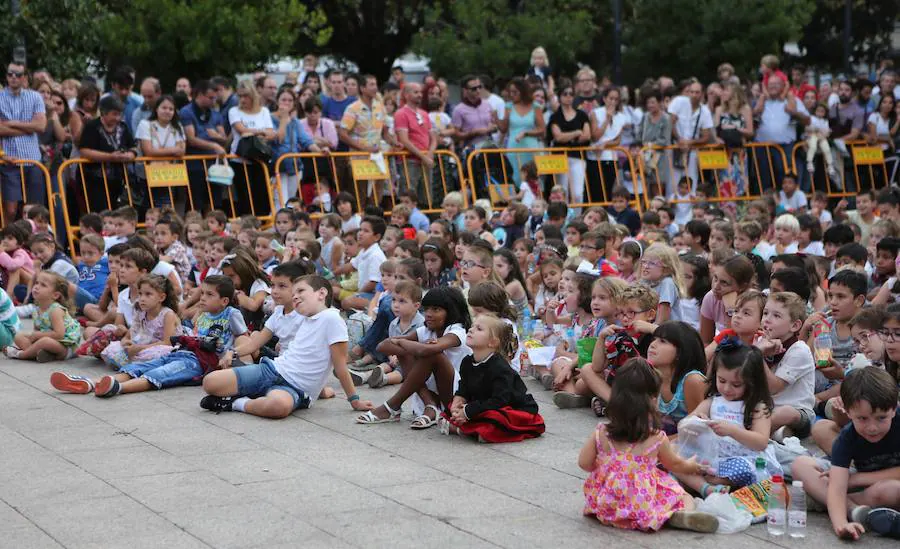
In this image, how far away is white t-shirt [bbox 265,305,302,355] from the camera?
9.60 metres

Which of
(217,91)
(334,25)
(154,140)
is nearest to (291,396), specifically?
(154,140)

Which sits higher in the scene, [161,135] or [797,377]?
[161,135]

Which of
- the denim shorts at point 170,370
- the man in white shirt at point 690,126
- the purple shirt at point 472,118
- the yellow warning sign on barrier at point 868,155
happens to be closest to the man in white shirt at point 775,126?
the man in white shirt at point 690,126

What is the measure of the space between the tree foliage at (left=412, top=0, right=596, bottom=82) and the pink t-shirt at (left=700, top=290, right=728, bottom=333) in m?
20.5

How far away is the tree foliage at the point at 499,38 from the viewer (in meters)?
29.7

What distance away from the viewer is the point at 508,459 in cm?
776

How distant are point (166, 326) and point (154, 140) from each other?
595cm

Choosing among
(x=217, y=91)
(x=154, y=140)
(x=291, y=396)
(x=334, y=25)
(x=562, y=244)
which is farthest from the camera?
(x=334, y=25)

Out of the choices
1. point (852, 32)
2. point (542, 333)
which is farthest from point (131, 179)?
point (852, 32)

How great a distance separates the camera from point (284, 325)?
9.67 m

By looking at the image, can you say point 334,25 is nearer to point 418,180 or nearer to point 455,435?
point 418,180

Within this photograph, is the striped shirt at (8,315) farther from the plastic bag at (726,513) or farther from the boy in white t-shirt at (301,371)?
the plastic bag at (726,513)

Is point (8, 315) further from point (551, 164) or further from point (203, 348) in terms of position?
point (551, 164)

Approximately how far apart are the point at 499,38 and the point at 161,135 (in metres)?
15.1
